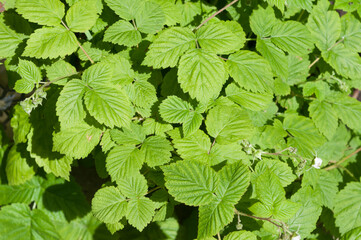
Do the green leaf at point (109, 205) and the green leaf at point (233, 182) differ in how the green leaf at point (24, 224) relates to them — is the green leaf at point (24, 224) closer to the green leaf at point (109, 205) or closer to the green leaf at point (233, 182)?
the green leaf at point (109, 205)

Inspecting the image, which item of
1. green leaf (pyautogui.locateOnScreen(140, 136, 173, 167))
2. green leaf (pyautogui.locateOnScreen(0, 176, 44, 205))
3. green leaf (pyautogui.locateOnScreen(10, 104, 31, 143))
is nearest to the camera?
green leaf (pyautogui.locateOnScreen(140, 136, 173, 167))

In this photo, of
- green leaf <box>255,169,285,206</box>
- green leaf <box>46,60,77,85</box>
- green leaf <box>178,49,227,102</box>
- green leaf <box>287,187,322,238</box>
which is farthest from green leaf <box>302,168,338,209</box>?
green leaf <box>46,60,77,85</box>

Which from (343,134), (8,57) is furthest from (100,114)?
(343,134)

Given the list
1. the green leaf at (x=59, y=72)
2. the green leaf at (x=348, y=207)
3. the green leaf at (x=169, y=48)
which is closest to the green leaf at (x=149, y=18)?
the green leaf at (x=169, y=48)

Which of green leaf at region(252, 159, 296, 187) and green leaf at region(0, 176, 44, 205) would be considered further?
green leaf at region(0, 176, 44, 205)

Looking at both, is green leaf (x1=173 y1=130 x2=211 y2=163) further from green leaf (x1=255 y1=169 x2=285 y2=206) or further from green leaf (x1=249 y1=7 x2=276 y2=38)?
green leaf (x1=249 y1=7 x2=276 y2=38)

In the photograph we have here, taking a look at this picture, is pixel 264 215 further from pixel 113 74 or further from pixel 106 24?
pixel 106 24

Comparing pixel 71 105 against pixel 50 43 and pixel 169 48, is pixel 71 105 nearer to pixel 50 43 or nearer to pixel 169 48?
pixel 50 43
